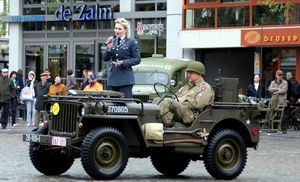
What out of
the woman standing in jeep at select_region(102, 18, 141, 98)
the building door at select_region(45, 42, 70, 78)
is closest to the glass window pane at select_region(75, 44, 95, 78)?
the building door at select_region(45, 42, 70, 78)

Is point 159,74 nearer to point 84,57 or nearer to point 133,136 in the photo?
point 84,57

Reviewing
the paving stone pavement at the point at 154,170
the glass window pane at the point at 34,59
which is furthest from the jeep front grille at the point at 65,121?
the glass window pane at the point at 34,59

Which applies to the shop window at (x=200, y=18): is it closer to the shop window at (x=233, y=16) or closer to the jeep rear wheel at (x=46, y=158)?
the shop window at (x=233, y=16)

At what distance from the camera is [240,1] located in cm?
3231

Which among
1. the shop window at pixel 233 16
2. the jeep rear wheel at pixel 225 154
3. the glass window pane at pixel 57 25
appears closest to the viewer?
the jeep rear wheel at pixel 225 154

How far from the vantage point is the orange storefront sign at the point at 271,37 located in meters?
30.5

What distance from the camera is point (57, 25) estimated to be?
39.2m

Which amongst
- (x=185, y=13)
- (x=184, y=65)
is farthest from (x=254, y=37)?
(x=184, y=65)

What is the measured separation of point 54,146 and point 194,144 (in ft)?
6.32

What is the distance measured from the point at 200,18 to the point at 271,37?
11.6 ft

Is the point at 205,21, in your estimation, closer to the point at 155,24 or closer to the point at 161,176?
the point at 155,24

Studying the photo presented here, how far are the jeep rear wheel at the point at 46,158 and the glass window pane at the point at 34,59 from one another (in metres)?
28.1

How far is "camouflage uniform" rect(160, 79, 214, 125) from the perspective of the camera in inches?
470

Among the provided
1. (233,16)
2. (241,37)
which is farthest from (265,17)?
(233,16)
